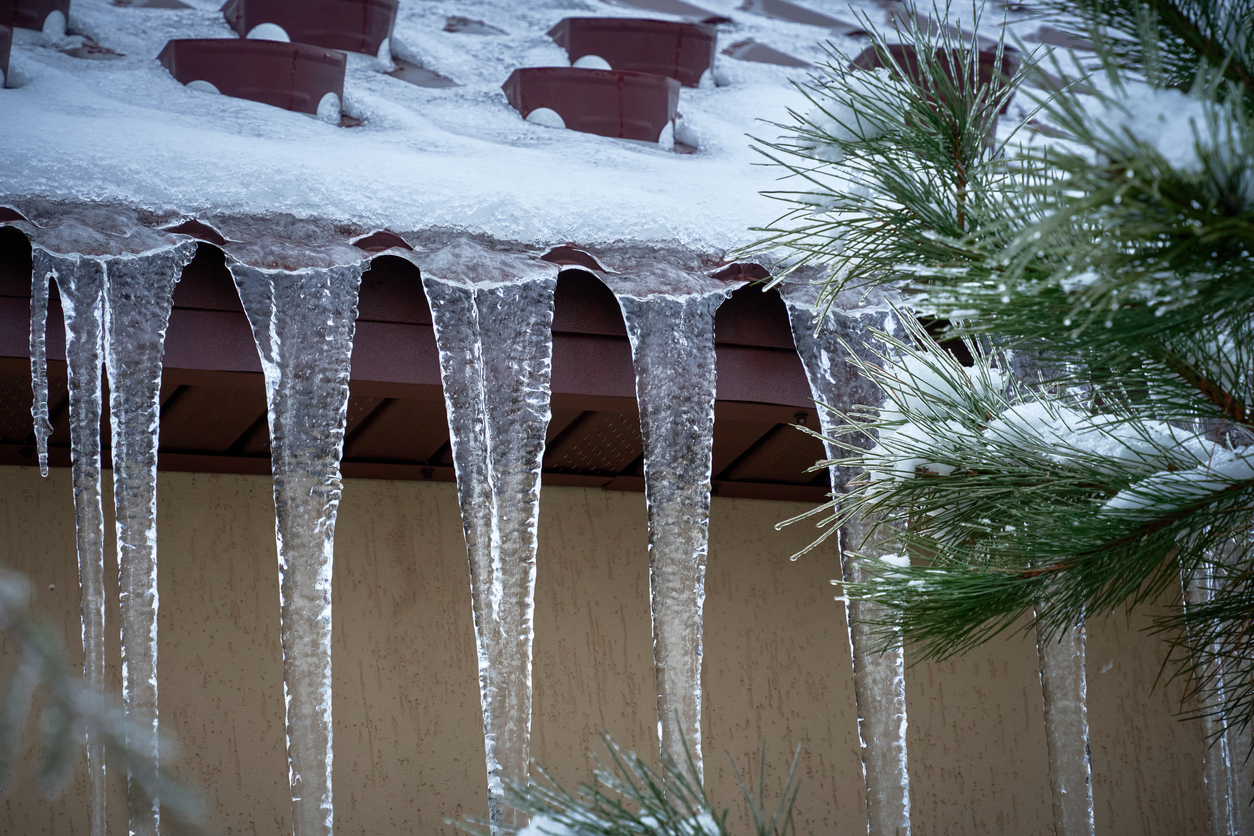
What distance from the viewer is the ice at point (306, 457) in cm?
222

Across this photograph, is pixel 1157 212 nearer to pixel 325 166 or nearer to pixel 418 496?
pixel 325 166

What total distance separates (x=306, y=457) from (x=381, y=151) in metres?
0.76

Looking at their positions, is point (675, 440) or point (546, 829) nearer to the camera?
point (546, 829)

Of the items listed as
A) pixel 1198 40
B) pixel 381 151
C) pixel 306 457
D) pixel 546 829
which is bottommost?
pixel 546 829

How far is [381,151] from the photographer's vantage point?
2.58 metres

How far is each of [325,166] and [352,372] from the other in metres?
0.45

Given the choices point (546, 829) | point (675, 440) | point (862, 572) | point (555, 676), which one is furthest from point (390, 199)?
point (555, 676)

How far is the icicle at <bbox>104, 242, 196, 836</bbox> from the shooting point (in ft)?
7.06

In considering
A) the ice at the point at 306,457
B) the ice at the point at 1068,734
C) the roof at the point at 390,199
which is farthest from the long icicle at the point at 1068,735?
the ice at the point at 306,457

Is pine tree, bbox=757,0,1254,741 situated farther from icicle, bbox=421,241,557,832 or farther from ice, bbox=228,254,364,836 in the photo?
ice, bbox=228,254,364,836

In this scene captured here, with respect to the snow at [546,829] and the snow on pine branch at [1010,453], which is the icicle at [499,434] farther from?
the snow at [546,829]

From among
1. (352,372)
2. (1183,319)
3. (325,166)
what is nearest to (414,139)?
(325,166)

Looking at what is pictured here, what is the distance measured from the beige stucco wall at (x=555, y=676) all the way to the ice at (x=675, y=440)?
116cm

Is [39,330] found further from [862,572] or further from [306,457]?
[862,572]
